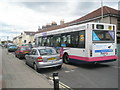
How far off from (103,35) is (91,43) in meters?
1.23

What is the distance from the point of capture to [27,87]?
5.14 m

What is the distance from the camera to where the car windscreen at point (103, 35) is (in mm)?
8398

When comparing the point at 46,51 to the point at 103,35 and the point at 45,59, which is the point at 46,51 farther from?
the point at 103,35

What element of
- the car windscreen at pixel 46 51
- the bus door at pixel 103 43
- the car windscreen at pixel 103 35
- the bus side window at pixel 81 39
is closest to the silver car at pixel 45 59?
the car windscreen at pixel 46 51

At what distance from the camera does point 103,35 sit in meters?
8.77

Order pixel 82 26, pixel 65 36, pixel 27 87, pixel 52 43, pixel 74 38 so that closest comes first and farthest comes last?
1. pixel 27 87
2. pixel 82 26
3. pixel 74 38
4. pixel 65 36
5. pixel 52 43

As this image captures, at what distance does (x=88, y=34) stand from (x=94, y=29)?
548mm

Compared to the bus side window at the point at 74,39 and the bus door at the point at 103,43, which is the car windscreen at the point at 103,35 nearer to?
the bus door at the point at 103,43

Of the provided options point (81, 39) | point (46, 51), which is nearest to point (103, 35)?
point (81, 39)

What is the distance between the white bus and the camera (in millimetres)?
8281

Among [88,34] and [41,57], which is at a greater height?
[88,34]

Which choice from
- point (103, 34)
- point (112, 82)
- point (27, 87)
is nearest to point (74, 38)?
point (103, 34)

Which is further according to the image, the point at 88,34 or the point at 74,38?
the point at 74,38

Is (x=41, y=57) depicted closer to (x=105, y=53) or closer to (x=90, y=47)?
(x=90, y=47)
